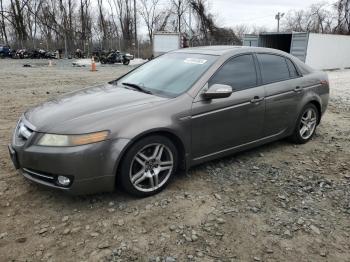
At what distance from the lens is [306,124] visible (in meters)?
5.55

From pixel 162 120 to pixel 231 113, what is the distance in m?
1.01

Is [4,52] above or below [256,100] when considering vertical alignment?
below

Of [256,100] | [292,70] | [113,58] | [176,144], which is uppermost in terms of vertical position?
[292,70]

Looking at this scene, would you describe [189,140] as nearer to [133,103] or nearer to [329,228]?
[133,103]

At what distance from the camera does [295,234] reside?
321 cm

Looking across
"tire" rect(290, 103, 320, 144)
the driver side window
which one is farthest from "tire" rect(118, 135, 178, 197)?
"tire" rect(290, 103, 320, 144)

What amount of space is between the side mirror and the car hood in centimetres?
50

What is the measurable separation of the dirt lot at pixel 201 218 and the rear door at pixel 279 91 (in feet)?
1.87

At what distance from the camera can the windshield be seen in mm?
4121

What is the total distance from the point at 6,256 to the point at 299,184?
3134mm

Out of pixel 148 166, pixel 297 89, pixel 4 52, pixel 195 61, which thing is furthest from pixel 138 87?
pixel 4 52

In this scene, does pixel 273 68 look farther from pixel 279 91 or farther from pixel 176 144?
pixel 176 144

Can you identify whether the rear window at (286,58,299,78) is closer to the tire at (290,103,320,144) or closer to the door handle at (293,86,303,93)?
the door handle at (293,86,303,93)

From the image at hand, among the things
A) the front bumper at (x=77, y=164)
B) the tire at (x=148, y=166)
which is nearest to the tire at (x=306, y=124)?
the tire at (x=148, y=166)
